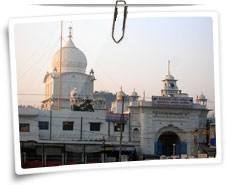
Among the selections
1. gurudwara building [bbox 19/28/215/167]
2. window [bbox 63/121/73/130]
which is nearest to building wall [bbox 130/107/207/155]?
gurudwara building [bbox 19/28/215/167]

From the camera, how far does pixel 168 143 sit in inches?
50.6

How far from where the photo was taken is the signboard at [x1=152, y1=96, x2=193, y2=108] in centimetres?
129

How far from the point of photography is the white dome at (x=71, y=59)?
1.24 metres

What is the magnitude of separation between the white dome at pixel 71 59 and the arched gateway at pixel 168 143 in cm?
24

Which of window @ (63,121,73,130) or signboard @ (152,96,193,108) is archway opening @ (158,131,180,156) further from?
window @ (63,121,73,130)

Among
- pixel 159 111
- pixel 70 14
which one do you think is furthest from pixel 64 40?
pixel 159 111

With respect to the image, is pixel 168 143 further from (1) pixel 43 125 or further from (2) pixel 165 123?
(1) pixel 43 125

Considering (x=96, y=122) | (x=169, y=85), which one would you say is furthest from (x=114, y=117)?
(x=169, y=85)

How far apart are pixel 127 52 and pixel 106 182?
0.30 metres

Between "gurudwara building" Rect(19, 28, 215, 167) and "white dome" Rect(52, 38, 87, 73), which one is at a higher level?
"white dome" Rect(52, 38, 87, 73)

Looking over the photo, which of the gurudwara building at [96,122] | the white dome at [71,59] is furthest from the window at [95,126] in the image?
the white dome at [71,59]

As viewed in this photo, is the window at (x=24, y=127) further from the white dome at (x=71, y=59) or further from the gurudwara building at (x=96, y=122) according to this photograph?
the white dome at (x=71, y=59)

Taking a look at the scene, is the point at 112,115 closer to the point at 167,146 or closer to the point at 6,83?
the point at 167,146

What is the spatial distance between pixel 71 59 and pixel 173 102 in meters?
0.25
